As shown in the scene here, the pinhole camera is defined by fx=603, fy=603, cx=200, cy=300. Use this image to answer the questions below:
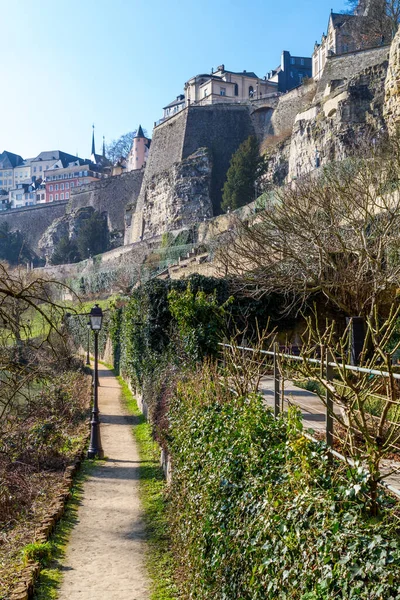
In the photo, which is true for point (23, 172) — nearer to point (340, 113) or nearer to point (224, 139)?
point (224, 139)

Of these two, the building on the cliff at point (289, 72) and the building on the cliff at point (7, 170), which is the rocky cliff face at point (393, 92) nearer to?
the building on the cliff at point (289, 72)

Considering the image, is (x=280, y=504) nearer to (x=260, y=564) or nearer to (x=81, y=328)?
(x=260, y=564)

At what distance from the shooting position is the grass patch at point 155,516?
21.5 feet

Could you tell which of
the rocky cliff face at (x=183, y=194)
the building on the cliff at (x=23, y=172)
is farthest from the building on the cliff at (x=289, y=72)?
the building on the cliff at (x=23, y=172)

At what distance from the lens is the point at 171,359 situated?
12.0 metres

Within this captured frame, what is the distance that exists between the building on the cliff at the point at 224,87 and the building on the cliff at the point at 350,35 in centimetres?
928

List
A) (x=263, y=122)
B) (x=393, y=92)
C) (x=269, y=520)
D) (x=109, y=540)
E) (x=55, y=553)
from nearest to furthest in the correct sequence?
(x=269, y=520) → (x=55, y=553) → (x=109, y=540) → (x=393, y=92) → (x=263, y=122)

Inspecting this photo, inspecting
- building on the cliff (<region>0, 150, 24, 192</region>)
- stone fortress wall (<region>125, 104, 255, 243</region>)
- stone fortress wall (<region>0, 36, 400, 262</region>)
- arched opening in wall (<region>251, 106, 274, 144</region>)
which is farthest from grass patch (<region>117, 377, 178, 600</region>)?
building on the cliff (<region>0, 150, 24, 192</region>)

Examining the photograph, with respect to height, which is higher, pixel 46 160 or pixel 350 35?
pixel 46 160

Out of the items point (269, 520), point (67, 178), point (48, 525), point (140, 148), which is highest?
point (140, 148)

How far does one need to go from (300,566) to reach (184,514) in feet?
12.5

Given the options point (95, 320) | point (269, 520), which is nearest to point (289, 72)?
point (95, 320)

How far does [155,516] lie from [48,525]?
5.20 feet

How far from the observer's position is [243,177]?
4878cm
